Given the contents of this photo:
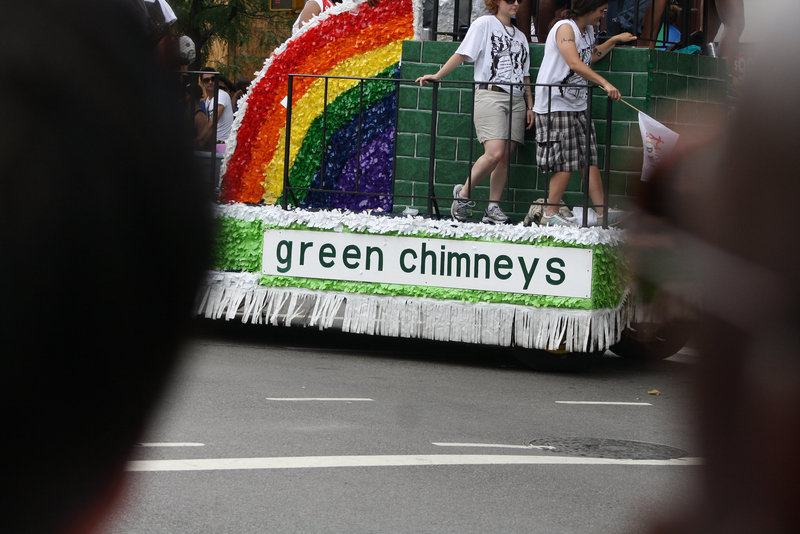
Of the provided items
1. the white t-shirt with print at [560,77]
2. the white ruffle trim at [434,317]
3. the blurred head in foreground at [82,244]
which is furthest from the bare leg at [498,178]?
the blurred head in foreground at [82,244]

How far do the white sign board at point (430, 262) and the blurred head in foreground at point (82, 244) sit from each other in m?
6.98

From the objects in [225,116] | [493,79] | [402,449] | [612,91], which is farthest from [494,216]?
[225,116]

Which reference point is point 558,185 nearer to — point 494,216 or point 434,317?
point 494,216

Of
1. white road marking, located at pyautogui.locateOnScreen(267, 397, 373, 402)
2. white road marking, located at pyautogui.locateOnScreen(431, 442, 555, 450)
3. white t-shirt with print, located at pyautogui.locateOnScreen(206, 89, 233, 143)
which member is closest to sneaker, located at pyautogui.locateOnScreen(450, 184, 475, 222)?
white road marking, located at pyautogui.locateOnScreen(267, 397, 373, 402)

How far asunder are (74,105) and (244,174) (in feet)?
29.0

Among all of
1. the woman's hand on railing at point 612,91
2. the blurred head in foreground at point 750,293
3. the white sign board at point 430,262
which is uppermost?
the woman's hand on railing at point 612,91

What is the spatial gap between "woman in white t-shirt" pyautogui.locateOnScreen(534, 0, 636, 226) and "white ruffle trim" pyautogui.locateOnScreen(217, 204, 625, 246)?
1.58 feet

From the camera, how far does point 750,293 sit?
1171 mm

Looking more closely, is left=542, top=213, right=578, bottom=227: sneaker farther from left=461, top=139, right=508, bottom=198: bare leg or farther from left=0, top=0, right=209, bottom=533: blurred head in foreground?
left=0, top=0, right=209, bottom=533: blurred head in foreground

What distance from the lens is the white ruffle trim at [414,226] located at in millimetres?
7895

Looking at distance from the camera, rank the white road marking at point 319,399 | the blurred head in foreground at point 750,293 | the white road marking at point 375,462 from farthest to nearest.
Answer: the white road marking at point 319,399
the white road marking at point 375,462
the blurred head in foreground at point 750,293

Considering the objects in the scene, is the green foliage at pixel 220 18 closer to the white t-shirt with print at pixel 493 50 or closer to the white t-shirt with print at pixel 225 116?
the white t-shirt with print at pixel 225 116

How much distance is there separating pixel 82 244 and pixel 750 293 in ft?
2.17

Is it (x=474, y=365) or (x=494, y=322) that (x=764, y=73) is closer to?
(x=494, y=322)
